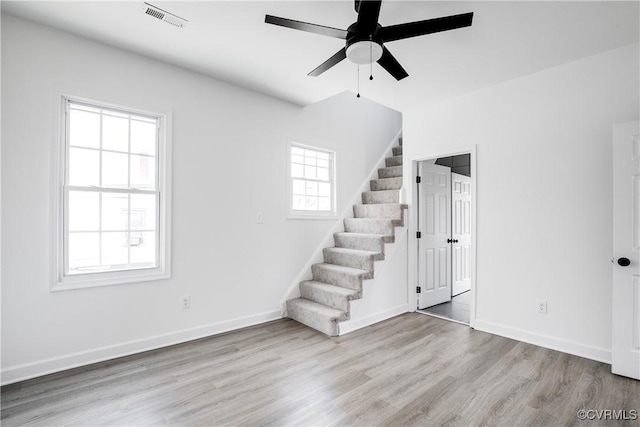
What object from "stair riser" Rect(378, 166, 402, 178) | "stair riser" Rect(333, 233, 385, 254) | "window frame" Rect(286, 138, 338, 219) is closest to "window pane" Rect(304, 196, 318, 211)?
"window frame" Rect(286, 138, 338, 219)

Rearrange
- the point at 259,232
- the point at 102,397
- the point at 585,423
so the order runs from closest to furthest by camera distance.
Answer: the point at 585,423, the point at 102,397, the point at 259,232

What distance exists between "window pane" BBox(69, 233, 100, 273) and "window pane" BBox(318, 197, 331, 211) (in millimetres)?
2724

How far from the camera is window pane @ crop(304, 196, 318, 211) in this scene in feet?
14.7

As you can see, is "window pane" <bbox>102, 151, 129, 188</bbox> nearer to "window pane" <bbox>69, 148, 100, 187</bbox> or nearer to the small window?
"window pane" <bbox>69, 148, 100, 187</bbox>

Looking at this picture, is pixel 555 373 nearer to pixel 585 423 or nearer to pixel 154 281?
pixel 585 423

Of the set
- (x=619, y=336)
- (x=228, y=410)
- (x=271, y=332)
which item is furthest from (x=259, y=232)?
(x=619, y=336)

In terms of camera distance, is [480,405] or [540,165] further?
[540,165]

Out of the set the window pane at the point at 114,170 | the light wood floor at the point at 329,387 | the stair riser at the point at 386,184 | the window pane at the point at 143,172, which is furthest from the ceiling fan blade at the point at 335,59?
the stair riser at the point at 386,184


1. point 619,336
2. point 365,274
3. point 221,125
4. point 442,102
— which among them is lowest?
point 619,336

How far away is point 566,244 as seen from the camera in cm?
298

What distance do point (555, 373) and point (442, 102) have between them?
10.00 ft

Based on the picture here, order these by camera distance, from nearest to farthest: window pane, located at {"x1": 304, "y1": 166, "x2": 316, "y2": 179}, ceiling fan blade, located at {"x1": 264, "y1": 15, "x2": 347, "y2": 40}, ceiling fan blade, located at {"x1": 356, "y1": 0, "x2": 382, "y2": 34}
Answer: ceiling fan blade, located at {"x1": 356, "y1": 0, "x2": 382, "y2": 34}
ceiling fan blade, located at {"x1": 264, "y1": 15, "x2": 347, "y2": 40}
window pane, located at {"x1": 304, "y1": 166, "x2": 316, "y2": 179}

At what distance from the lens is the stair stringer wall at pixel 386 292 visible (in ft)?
11.7

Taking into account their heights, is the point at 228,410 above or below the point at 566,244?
below
